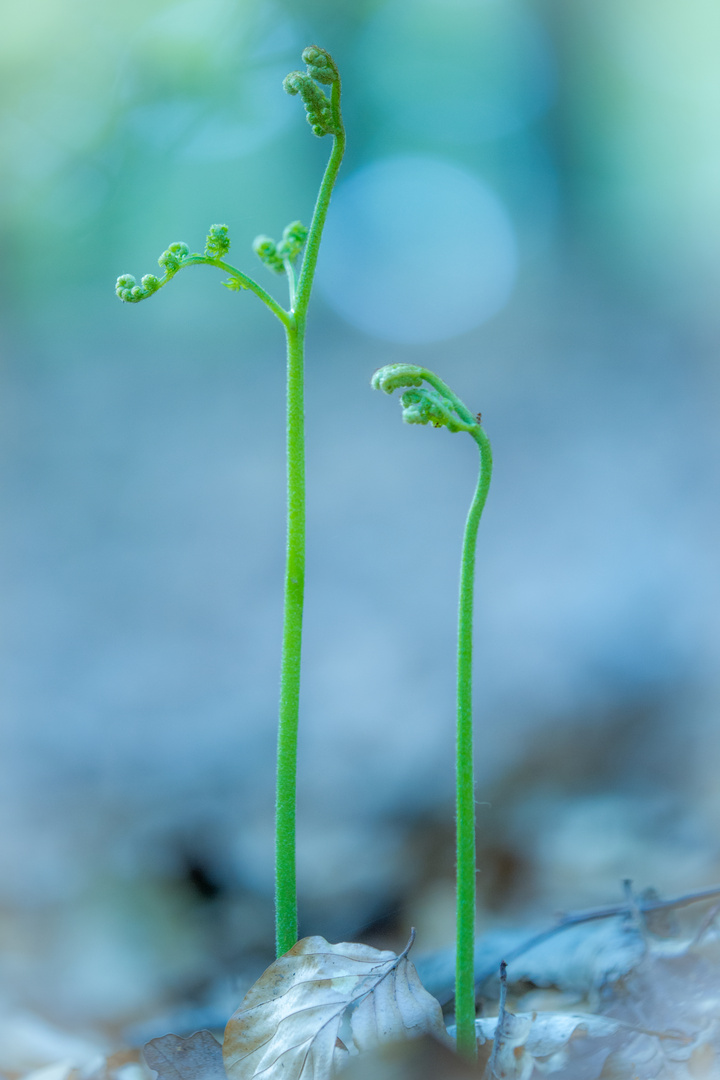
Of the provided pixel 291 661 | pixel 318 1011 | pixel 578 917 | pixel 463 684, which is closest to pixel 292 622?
pixel 291 661

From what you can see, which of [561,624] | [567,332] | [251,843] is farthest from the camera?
[567,332]

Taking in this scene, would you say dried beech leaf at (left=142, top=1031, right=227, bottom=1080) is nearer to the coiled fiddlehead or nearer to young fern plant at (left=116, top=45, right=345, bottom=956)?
young fern plant at (left=116, top=45, right=345, bottom=956)

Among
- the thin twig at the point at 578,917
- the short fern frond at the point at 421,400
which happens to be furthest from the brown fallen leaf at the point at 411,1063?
the short fern frond at the point at 421,400

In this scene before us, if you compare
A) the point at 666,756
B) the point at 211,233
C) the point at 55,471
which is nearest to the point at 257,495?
the point at 55,471

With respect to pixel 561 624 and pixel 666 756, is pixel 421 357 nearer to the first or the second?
pixel 561 624

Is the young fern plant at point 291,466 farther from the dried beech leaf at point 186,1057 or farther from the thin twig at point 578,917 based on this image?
the thin twig at point 578,917
